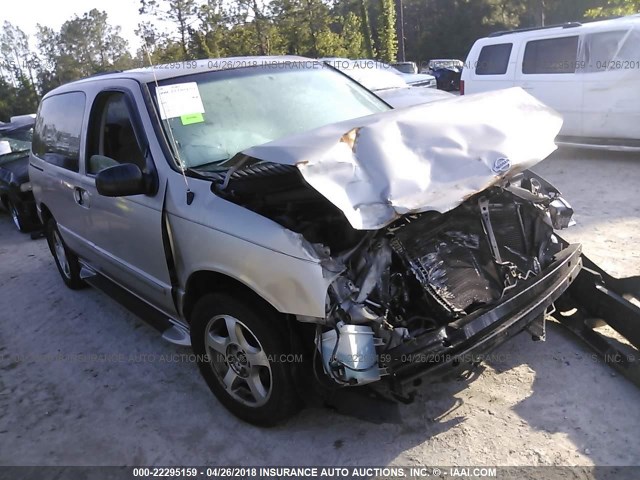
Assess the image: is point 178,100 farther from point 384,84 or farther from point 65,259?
point 384,84

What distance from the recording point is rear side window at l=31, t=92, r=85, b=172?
4199mm

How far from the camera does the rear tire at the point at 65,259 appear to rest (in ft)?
17.3

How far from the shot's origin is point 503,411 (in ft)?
9.75

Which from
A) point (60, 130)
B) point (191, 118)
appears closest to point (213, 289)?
point (191, 118)

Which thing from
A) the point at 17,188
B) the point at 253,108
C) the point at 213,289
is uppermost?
the point at 253,108

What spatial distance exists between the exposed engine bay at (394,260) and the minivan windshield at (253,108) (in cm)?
37

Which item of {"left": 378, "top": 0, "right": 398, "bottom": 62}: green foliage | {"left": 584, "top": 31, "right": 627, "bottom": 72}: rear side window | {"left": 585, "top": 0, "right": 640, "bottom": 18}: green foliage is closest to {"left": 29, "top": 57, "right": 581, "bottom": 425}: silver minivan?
{"left": 584, "top": 31, "right": 627, "bottom": 72}: rear side window

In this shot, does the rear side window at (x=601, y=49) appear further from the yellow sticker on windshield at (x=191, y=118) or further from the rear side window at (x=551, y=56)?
the yellow sticker on windshield at (x=191, y=118)

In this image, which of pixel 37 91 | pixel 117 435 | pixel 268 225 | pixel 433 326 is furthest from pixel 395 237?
pixel 37 91

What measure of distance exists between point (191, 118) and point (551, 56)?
7.43 m

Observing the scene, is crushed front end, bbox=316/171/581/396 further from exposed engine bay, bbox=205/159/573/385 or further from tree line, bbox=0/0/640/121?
tree line, bbox=0/0/640/121

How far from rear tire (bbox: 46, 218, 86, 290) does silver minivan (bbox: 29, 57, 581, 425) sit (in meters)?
1.72

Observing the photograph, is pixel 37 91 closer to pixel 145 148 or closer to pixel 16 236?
pixel 16 236

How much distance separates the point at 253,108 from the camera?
352 centimetres
